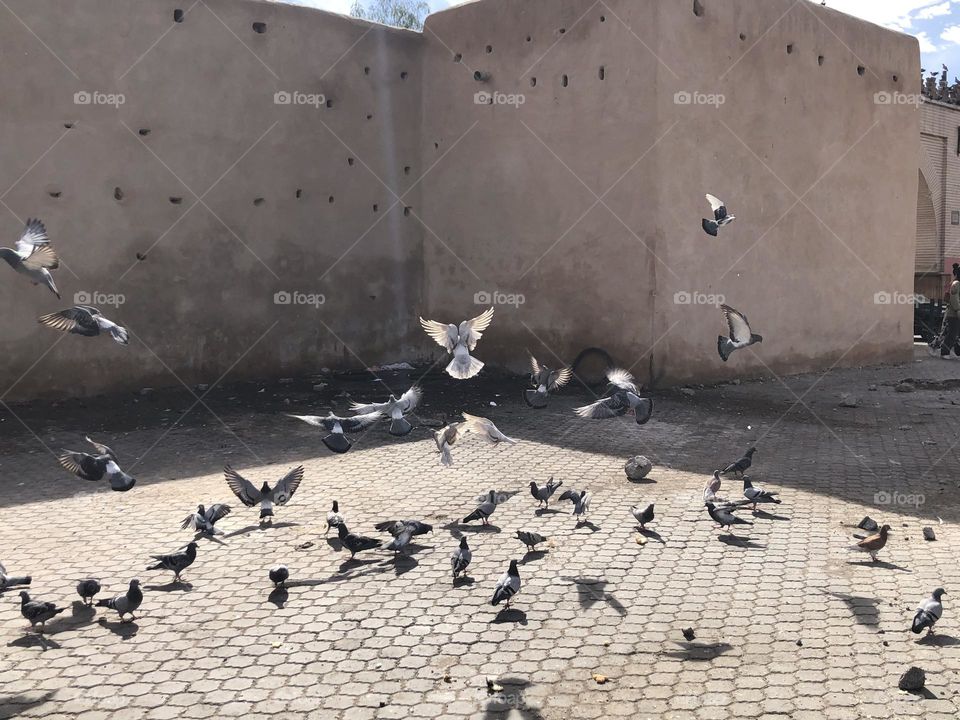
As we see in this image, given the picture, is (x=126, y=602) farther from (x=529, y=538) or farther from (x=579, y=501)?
(x=579, y=501)

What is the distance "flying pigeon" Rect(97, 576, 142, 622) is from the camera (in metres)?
4.88

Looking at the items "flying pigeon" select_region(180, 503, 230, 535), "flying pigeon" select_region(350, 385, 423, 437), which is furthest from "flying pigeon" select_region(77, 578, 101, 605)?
"flying pigeon" select_region(350, 385, 423, 437)

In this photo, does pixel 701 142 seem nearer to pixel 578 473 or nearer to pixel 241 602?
pixel 578 473

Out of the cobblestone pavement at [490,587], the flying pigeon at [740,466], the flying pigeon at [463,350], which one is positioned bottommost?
the cobblestone pavement at [490,587]

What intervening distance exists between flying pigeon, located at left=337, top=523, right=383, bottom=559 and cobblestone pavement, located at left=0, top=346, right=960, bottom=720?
122mm

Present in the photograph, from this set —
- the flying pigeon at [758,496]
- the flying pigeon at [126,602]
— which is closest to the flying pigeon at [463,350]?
the flying pigeon at [758,496]

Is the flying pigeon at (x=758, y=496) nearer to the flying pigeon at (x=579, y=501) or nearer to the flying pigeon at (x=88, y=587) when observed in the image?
the flying pigeon at (x=579, y=501)

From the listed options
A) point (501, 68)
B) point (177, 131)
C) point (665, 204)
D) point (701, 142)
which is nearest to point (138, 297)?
point (177, 131)

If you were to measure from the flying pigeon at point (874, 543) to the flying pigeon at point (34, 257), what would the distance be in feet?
19.9

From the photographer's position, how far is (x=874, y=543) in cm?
578

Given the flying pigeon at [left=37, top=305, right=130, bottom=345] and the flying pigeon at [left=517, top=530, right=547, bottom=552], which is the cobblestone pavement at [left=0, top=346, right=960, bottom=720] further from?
the flying pigeon at [left=37, top=305, right=130, bottom=345]

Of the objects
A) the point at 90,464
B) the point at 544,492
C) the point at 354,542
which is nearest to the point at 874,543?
the point at 544,492

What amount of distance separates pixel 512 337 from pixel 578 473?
18.5 ft

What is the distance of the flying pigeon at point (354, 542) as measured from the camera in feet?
19.1
